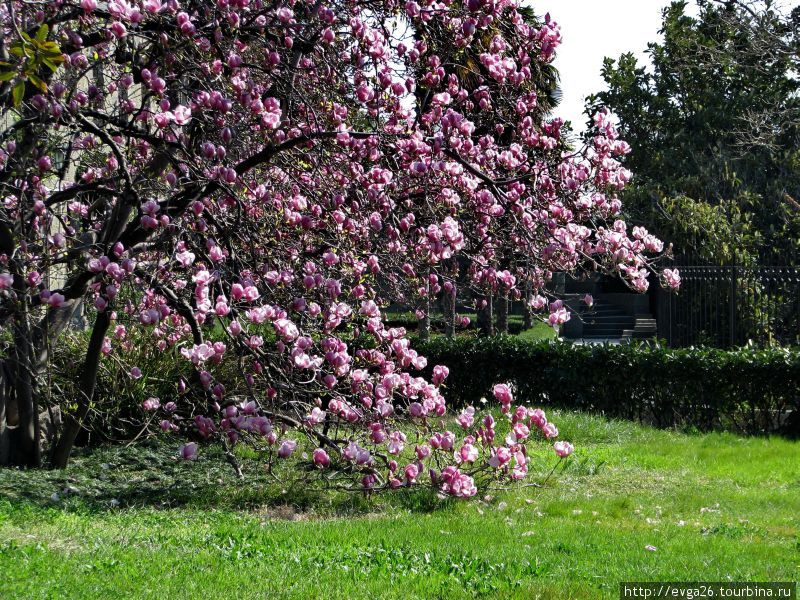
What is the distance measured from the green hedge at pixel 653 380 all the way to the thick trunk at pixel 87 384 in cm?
619

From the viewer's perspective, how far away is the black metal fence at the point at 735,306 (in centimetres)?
1393

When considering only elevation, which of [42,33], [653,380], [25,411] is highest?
[42,33]

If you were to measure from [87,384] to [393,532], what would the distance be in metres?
3.13

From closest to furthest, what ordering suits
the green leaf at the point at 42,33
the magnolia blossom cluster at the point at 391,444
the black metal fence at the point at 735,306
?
the green leaf at the point at 42,33 < the magnolia blossom cluster at the point at 391,444 < the black metal fence at the point at 735,306

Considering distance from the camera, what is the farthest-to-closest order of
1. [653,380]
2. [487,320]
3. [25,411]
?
[487,320]
[653,380]
[25,411]

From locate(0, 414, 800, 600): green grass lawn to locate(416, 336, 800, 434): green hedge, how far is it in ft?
5.38

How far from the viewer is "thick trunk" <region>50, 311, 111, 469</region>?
7.20 metres

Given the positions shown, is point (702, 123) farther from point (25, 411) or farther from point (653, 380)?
point (25, 411)

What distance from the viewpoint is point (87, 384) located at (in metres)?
7.46

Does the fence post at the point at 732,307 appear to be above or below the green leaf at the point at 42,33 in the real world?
below

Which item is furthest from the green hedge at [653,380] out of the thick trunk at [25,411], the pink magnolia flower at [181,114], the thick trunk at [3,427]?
the pink magnolia flower at [181,114]

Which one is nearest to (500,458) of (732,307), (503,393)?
(503,393)

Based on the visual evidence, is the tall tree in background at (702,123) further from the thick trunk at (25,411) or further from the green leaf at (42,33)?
the green leaf at (42,33)

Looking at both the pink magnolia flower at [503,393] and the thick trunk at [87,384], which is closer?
the pink magnolia flower at [503,393]
